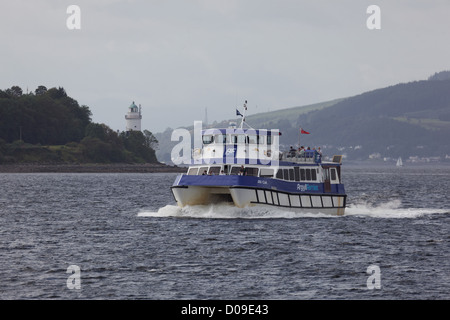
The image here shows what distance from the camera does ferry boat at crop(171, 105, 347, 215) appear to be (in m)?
56.1

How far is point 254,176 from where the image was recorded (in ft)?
184

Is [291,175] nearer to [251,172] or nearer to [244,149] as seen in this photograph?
[251,172]

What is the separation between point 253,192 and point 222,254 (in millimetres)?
13109

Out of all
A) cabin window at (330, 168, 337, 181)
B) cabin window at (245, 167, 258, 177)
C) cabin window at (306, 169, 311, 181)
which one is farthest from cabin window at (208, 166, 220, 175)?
cabin window at (330, 168, 337, 181)

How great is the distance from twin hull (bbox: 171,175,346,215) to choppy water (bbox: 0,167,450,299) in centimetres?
90

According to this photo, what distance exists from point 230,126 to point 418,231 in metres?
16.6

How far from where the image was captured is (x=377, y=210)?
77.1 metres

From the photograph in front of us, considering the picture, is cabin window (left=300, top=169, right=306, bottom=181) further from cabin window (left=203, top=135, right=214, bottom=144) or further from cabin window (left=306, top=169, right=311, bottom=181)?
cabin window (left=203, top=135, right=214, bottom=144)

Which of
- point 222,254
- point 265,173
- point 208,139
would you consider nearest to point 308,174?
point 265,173

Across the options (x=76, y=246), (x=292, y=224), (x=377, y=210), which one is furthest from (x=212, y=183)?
(x=377, y=210)
